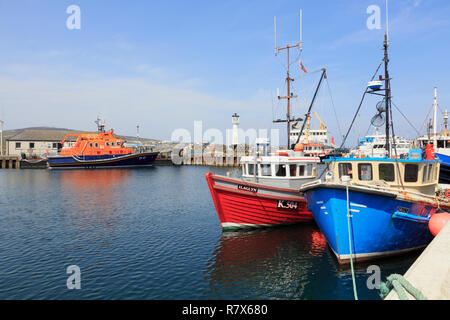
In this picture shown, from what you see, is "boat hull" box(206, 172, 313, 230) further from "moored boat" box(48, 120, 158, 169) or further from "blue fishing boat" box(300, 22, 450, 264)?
"moored boat" box(48, 120, 158, 169)

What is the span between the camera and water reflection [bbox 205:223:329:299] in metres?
11.7

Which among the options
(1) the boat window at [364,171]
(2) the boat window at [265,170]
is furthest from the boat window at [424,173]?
(2) the boat window at [265,170]

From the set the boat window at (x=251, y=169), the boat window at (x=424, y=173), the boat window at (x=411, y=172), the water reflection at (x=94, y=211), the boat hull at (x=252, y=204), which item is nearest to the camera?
the boat window at (x=411, y=172)

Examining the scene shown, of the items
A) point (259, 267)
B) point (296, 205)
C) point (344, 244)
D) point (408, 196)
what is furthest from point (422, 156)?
point (259, 267)

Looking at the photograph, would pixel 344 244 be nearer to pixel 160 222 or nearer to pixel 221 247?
pixel 221 247

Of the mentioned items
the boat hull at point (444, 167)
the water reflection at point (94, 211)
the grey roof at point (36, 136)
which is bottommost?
the water reflection at point (94, 211)

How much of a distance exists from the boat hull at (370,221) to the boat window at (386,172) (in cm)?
194

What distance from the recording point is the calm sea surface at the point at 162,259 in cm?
1163

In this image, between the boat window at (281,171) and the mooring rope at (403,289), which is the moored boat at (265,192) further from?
the mooring rope at (403,289)

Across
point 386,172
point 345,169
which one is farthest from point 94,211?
point 386,172

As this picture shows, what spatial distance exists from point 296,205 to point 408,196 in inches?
303

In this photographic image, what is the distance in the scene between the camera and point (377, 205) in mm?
12359

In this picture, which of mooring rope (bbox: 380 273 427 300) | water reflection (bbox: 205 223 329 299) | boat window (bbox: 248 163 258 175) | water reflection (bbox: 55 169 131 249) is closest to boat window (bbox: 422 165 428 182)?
water reflection (bbox: 205 223 329 299)

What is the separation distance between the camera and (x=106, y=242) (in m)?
17.5
